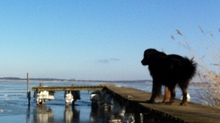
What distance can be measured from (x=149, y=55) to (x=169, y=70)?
81 cm

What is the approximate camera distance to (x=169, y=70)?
10.3 m

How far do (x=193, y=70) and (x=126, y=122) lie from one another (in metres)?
5.97

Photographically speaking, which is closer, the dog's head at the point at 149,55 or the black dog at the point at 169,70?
the black dog at the point at 169,70

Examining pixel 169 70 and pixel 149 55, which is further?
pixel 149 55

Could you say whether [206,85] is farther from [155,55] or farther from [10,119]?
[10,119]

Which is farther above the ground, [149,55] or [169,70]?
[149,55]

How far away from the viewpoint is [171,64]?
1018cm

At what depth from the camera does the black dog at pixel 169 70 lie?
10078 millimetres

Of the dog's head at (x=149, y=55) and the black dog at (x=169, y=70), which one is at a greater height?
the dog's head at (x=149, y=55)

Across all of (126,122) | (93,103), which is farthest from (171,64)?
(93,103)

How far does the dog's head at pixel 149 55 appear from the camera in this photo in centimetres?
1078

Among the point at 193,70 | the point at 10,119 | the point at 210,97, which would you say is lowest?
the point at 10,119

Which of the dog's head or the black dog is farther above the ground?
the dog's head

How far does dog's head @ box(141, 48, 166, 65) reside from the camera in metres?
10.8
